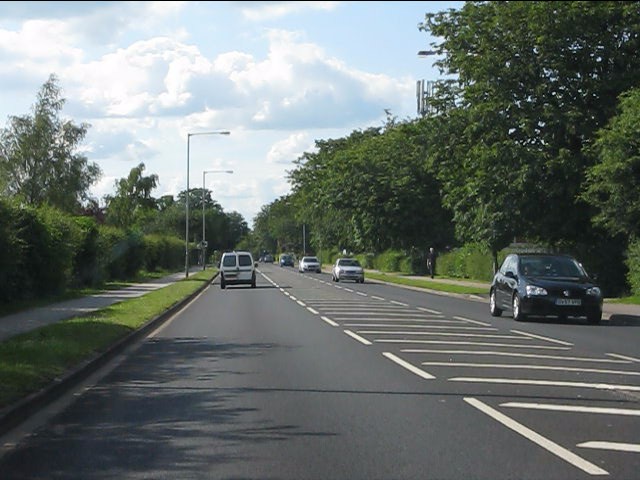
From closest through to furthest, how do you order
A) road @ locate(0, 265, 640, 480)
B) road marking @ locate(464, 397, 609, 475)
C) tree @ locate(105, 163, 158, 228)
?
road marking @ locate(464, 397, 609, 475), road @ locate(0, 265, 640, 480), tree @ locate(105, 163, 158, 228)

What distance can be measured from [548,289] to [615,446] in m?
15.1

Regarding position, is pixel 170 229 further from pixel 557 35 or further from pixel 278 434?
pixel 278 434

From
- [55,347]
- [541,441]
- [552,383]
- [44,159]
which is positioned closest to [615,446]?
[541,441]

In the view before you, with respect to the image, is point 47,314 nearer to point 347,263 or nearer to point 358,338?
point 358,338

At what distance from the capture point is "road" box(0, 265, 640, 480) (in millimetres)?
7285

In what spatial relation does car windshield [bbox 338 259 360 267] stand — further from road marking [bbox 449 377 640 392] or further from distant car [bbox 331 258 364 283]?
road marking [bbox 449 377 640 392]

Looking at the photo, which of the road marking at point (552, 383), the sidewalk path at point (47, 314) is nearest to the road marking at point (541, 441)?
the road marking at point (552, 383)

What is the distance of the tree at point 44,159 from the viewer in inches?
2574

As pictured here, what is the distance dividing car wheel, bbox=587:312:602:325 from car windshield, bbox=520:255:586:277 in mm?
1097

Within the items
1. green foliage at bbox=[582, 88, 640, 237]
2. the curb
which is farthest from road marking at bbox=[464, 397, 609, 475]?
green foliage at bbox=[582, 88, 640, 237]

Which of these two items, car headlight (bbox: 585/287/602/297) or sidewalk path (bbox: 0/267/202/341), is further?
car headlight (bbox: 585/287/602/297)

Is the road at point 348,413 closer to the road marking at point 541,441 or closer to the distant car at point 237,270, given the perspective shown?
the road marking at point 541,441

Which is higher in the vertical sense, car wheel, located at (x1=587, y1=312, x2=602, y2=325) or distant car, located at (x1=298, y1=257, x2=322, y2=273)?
distant car, located at (x1=298, y1=257, x2=322, y2=273)

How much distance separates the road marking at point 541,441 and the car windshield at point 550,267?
46.3ft
